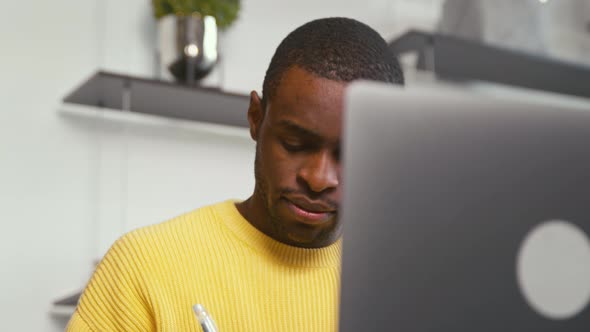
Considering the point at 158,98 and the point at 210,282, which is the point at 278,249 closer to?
the point at 210,282

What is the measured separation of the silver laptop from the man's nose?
1.03 feet

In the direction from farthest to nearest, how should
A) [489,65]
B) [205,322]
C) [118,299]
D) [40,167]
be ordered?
[489,65]
[40,167]
[118,299]
[205,322]

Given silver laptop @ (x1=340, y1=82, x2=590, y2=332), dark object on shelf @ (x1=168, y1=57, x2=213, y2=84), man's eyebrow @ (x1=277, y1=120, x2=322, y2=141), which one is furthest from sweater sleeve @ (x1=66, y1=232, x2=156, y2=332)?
dark object on shelf @ (x1=168, y1=57, x2=213, y2=84)

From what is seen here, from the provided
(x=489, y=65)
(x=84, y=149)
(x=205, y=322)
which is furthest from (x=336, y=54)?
(x=489, y=65)

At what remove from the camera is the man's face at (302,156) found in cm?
73

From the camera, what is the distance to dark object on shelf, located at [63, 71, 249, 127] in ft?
5.61

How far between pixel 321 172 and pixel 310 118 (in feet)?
0.21

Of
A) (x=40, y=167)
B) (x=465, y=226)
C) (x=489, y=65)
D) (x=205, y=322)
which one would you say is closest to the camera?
(x=465, y=226)

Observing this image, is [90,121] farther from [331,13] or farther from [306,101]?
[306,101]

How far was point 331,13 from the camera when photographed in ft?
7.30

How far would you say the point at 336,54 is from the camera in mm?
763

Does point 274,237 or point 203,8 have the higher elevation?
point 203,8

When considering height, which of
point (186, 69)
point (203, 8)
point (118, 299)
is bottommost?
point (118, 299)

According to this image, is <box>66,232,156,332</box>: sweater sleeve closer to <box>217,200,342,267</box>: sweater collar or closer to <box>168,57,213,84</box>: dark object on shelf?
<box>217,200,342,267</box>: sweater collar
